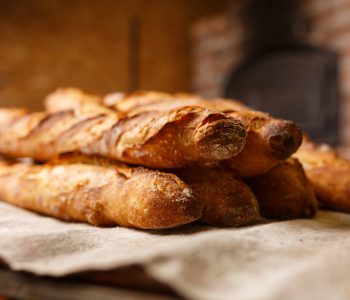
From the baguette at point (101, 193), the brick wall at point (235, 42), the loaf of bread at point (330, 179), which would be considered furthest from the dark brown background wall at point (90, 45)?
the loaf of bread at point (330, 179)

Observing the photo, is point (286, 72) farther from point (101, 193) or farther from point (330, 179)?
point (101, 193)

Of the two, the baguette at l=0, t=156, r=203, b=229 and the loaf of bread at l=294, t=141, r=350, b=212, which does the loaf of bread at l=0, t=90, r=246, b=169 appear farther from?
the loaf of bread at l=294, t=141, r=350, b=212

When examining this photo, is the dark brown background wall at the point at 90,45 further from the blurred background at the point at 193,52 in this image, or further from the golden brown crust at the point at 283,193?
the golden brown crust at the point at 283,193

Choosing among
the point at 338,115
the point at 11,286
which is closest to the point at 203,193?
the point at 11,286

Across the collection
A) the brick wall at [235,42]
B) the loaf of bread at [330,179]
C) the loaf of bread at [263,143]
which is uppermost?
the brick wall at [235,42]

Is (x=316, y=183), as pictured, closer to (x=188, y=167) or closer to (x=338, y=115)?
(x=188, y=167)

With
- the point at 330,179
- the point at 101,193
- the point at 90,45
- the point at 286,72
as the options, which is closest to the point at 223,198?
the point at 101,193
